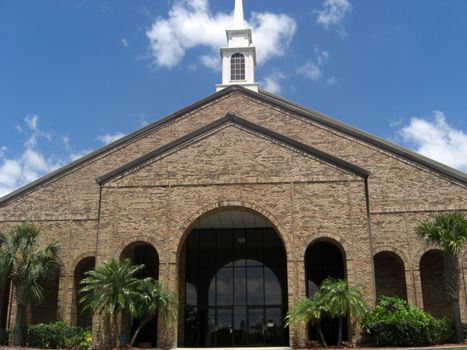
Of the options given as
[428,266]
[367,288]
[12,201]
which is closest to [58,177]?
[12,201]

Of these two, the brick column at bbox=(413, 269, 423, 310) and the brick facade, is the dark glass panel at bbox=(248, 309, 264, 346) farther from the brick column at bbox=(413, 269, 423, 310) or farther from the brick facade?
the brick column at bbox=(413, 269, 423, 310)

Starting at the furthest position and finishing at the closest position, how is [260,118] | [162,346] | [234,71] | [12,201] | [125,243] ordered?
1. [234,71]
2. [260,118]
3. [12,201]
4. [125,243]
5. [162,346]

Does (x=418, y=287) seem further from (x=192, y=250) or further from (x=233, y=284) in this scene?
(x=192, y=250)

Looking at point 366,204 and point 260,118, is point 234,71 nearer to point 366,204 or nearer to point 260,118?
point 260,118

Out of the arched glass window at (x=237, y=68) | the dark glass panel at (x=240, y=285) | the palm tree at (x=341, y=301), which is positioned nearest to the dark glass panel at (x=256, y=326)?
the dark glass panel at (x=240, y=285)

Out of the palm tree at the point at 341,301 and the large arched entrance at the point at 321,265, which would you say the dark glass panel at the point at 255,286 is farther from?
the palm tree at the point at 341,301

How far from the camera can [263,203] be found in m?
24.9

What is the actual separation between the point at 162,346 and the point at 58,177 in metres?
13.6

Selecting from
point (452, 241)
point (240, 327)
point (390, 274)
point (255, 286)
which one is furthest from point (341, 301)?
point (390, 274)

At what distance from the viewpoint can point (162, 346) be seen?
23266 mm

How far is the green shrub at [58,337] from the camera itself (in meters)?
25.1

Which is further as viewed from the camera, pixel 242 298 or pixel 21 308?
pixel 242 298

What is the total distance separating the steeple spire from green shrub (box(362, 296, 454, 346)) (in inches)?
1048

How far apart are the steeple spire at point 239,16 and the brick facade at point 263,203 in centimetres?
1468
